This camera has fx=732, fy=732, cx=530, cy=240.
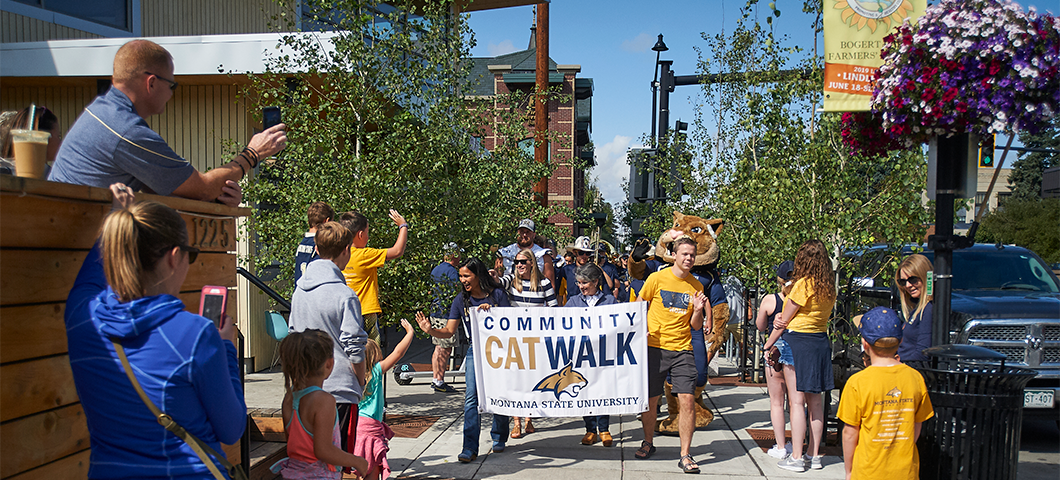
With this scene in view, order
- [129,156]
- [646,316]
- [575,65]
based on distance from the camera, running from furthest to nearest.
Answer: [575,65] < [646,316] < [129,156]

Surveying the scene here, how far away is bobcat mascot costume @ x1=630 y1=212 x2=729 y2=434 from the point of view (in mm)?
7431

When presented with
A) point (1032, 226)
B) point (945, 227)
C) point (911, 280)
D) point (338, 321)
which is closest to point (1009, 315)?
point (911, 280)

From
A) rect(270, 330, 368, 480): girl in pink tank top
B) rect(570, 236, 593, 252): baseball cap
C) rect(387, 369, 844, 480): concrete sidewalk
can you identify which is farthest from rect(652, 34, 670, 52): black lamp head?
rect(270, 330, 368, 480): girl in pink tank top

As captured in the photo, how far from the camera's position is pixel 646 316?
6488 millimetres

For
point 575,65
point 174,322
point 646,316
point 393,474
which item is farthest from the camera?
point 575,65

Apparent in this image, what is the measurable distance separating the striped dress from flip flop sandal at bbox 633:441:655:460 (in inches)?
62.1

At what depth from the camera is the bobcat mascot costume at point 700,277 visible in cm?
743

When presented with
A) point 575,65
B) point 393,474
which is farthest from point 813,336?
point 575,65

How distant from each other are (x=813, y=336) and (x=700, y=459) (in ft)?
5.06

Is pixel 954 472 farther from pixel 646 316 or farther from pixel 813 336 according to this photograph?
pixel 646 316

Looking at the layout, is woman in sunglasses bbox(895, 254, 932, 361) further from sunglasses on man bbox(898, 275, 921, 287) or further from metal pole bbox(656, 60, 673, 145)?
metal pole bbox(656, 60, 673, 145)

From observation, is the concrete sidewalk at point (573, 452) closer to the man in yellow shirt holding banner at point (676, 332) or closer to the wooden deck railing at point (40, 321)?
the man in yellow shirt holding banner at point (676, 332)

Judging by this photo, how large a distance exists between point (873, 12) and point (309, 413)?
4416mm

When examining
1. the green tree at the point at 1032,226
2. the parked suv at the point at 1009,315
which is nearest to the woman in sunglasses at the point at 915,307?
the parked suv at the point at 1009,315
